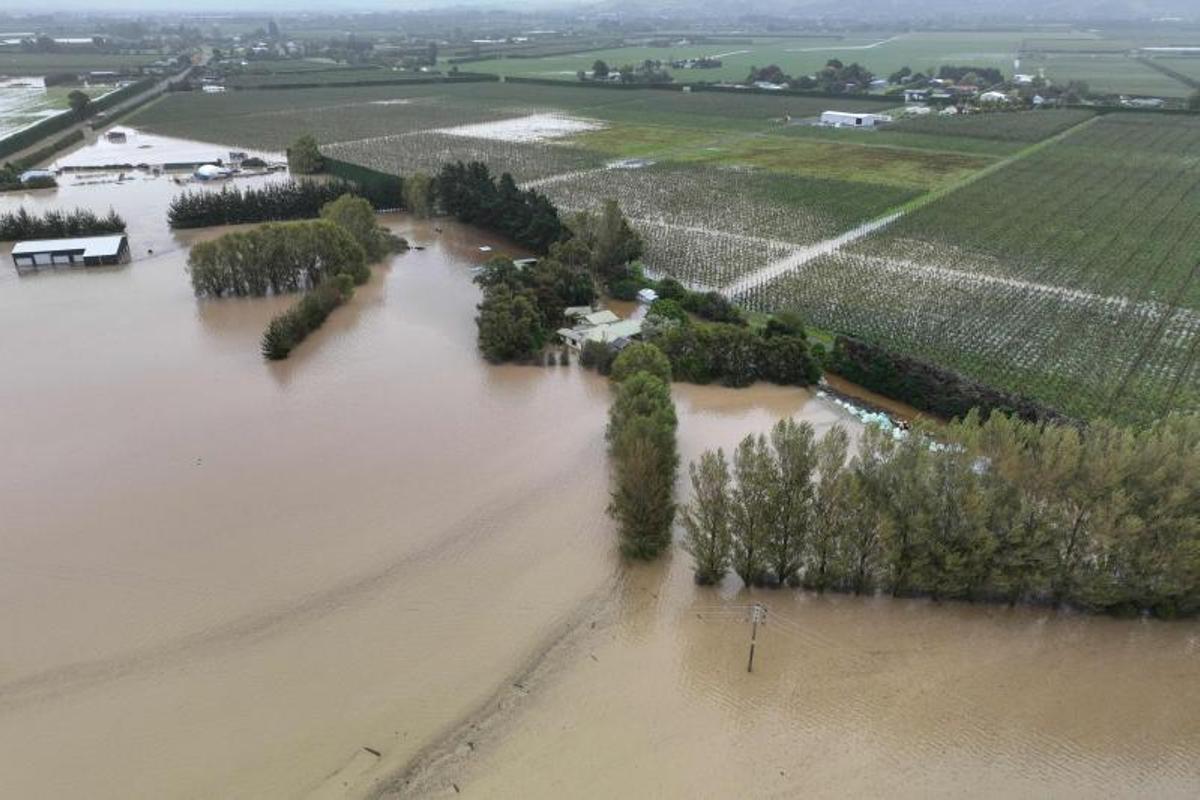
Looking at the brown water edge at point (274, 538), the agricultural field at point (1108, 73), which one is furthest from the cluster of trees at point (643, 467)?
the agricultural field at point (1108, 73)

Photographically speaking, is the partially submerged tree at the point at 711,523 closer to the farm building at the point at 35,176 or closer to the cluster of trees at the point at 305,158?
the cluster of trees at the point at 305,158

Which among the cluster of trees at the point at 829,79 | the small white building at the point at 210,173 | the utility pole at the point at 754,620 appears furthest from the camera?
the cluster of trees at the point at 829,79

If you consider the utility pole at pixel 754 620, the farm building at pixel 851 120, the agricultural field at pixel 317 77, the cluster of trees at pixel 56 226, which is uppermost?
the agricultural field at pixel 317 77

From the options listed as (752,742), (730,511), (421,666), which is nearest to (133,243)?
(421,666)

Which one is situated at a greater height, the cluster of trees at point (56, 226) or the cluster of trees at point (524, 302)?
→ the cluster of trees at point (56, 226)

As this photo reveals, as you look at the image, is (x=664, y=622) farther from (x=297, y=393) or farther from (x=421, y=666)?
(x=297, y=393)

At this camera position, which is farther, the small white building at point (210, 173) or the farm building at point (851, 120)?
the farm building at point (851, 120)

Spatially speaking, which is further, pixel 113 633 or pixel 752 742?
pixel 113 633
